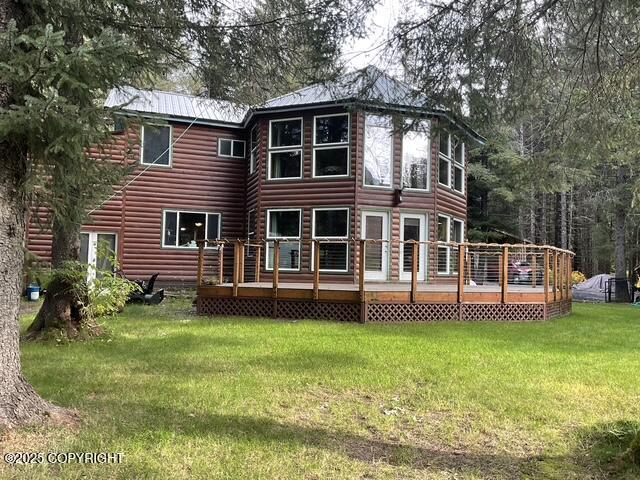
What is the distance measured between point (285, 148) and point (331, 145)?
131cm

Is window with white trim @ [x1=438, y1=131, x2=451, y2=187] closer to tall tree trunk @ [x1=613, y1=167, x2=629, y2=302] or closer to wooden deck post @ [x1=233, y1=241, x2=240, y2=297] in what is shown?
wooden deck post @ [x1=233, y1=241, x2=240, y2=297]

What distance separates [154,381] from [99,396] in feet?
1.94

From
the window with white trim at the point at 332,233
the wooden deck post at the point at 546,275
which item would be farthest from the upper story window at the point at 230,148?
the wooden deck post at the point at 546,275

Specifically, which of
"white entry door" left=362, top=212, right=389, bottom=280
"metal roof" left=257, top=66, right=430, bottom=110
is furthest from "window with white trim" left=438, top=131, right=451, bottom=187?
"metal roof" left=257, top=66, right=430, bottom=110

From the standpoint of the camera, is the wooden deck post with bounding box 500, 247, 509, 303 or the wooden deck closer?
the wooden deck

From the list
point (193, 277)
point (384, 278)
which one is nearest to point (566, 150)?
point (384, 278)

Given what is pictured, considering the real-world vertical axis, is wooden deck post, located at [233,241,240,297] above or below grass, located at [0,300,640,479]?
above

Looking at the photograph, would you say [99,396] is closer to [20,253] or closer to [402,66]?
[20,253]

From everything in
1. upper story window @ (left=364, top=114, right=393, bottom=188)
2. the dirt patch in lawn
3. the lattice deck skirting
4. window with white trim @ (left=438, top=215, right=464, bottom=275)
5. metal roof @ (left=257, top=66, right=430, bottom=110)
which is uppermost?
upper story window @ (left=364, top=114, right=393, bottom=188)

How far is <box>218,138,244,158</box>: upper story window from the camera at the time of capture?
49.9ft

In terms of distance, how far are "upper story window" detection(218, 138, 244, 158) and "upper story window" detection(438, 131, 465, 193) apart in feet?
19.5

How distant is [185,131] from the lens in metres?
14.5

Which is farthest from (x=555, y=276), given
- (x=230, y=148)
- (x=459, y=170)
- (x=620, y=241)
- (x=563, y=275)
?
(x=230, y=148)

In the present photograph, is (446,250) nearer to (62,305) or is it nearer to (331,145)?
(331,145)
